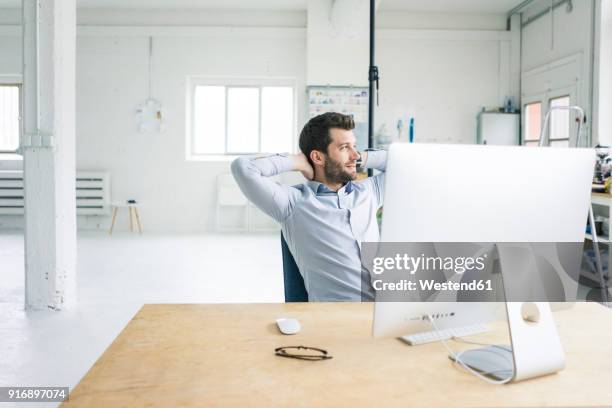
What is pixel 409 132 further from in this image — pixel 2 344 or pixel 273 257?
pixel 2 344

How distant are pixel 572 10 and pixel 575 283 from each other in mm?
5847

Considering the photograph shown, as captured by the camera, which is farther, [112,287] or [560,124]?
[560,124]

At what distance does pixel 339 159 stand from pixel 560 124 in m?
5.31

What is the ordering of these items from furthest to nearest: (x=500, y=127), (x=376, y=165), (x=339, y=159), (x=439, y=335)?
(x=500, y=127)
(x=376, y=165)
(x=339, y=159)
(x=439, y=335)

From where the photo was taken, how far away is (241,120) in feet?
25.8

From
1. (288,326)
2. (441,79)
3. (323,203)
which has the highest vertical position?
(441,79)

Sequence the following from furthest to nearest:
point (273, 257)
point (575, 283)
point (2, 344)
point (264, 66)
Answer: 1. point (264, 66)
2. point (273, 257)
3. point (2, 344)
4. point (575, 283)

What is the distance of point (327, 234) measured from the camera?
1861 mm

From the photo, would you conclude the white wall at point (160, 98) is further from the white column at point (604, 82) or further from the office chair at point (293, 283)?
the office chair at point (293, 283)

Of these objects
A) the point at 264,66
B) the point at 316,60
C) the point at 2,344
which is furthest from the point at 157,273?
the point at 264,66

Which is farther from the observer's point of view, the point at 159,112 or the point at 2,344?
the point at 159,112

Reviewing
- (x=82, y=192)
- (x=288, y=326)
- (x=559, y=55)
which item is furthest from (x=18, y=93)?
(x=288, y=326)

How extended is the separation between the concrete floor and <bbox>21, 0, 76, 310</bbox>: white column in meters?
0.25

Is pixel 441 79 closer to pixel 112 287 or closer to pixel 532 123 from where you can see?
pixel 532 123
